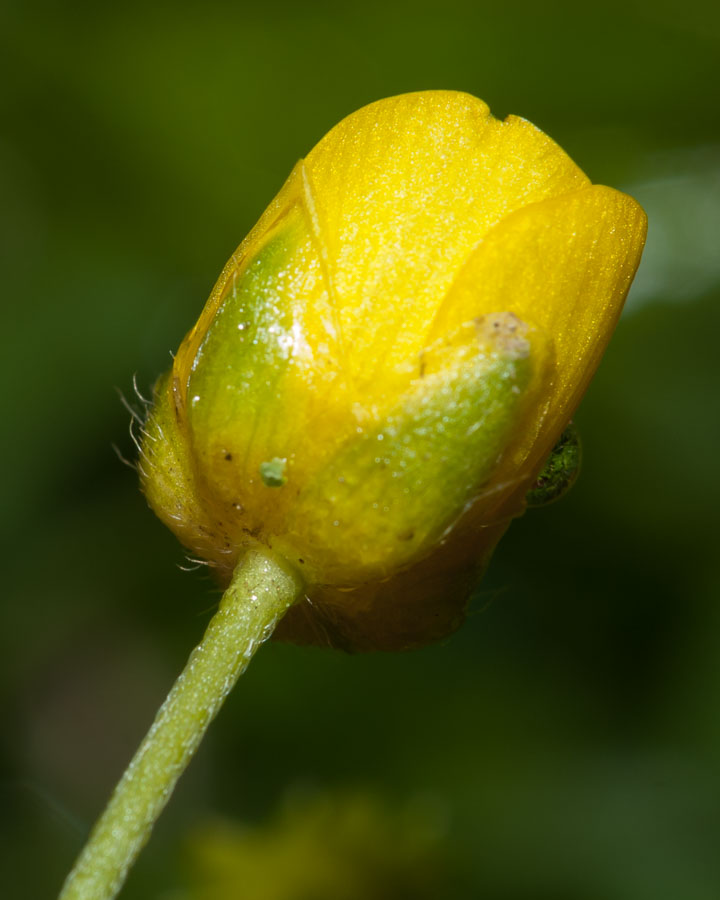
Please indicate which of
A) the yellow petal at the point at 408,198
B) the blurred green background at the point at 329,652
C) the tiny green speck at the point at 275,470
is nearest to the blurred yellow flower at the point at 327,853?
the blurred green background at the point at 329,652

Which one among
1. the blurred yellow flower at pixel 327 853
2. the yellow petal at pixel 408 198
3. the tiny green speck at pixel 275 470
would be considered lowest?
Result: the blurred yellow flower at pixel 327 853

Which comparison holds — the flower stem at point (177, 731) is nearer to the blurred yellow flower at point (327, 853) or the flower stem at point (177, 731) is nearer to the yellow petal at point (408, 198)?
the yellow petal at point (408, 198)

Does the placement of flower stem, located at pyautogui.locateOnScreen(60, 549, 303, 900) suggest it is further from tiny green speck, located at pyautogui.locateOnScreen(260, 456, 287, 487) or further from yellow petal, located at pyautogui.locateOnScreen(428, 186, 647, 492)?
yellow petal, located at pyautogui.locateOnScreen(428, 186, 647, 492)

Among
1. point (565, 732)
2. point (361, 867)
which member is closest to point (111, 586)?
point (361, 867)

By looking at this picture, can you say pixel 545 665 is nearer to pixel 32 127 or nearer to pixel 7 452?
pixel 7 452

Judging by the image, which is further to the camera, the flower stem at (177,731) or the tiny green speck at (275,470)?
the tiny green speck at (275,470)
